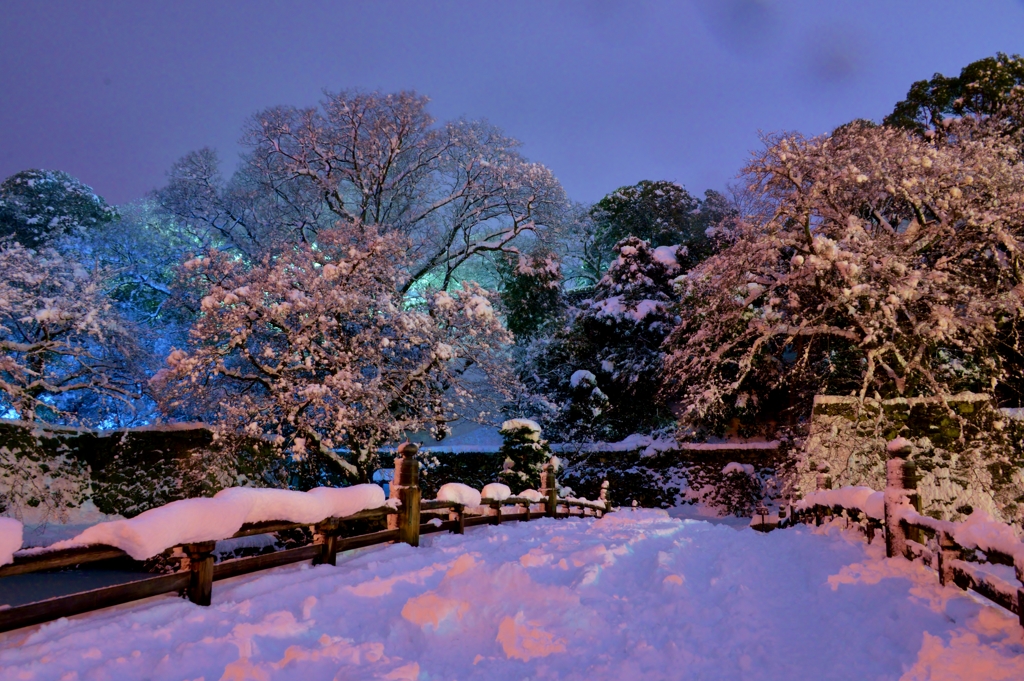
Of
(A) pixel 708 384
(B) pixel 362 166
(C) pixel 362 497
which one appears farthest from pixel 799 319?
(B) pixel 362 166

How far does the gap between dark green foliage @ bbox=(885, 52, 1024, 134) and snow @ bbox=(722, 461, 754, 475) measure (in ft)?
40.3

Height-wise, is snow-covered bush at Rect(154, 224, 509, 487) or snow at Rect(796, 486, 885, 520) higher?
snow-covered bush at Rect(154, 224, 509, 487)

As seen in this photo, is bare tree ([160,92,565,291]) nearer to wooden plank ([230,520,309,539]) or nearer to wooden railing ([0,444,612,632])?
wooden railing ([0,444,612,632])

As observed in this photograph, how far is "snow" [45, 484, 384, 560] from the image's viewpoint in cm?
364

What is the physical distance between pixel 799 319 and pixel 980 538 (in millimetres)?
11993

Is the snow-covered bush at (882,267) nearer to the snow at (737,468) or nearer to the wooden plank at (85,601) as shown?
the snow at (737,468)

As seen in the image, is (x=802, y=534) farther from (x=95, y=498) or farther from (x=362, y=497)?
(x=95, y=498)

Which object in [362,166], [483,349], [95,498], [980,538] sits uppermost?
[362,166]

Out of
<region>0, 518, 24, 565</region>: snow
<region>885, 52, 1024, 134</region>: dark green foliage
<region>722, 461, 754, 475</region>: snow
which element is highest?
<region>885, 52, 1024, 134</region>: dark green foliage

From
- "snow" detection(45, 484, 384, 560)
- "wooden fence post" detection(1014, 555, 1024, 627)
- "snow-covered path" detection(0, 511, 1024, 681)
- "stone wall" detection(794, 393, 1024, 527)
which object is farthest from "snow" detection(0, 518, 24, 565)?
"stone wall" detection(794, 393, 1024, 527)

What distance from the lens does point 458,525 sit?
859cm

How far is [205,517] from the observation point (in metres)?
4.08

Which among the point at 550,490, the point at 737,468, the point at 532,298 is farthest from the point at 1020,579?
the point at 532,298

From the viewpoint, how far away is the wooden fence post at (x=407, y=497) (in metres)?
7.12
